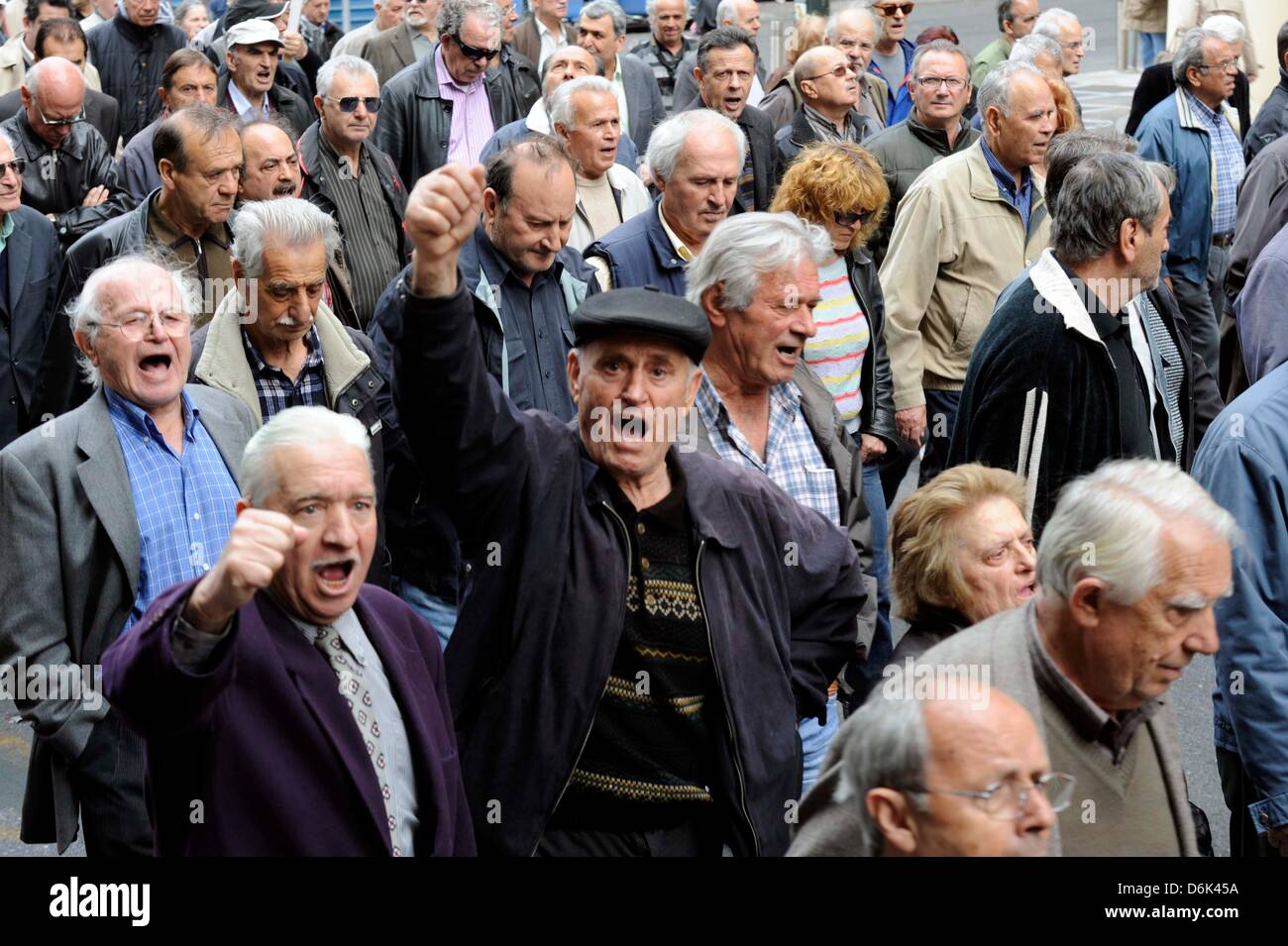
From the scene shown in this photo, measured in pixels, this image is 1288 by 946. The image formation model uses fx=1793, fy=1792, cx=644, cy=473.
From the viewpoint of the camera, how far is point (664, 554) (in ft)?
12.3

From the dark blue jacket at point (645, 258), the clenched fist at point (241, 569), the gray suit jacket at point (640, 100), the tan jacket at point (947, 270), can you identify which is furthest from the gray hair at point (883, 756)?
the gray suit jacket at point (640, 100)

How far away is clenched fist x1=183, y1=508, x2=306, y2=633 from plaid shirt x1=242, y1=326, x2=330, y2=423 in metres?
2.50

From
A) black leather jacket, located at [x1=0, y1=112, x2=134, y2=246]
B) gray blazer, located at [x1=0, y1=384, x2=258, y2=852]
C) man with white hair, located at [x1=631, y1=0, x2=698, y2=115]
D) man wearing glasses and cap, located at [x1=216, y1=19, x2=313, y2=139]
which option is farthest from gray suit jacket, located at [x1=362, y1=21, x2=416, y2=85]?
gray blazer, located at [x1=0, y1=384, x2=258, y2=852]

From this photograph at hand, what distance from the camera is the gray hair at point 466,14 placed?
31.9 feet

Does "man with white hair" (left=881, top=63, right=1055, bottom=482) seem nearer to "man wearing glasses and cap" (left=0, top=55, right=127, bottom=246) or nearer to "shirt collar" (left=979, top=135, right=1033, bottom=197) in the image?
"shirt collar" (left=979, top=135, right=1033, bottom=197)

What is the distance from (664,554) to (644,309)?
0.52 m

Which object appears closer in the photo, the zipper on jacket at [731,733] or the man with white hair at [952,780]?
the man with white hair at [952,780]

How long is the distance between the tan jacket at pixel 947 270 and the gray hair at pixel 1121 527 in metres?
3.68

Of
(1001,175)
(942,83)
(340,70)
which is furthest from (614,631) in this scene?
(942,83)

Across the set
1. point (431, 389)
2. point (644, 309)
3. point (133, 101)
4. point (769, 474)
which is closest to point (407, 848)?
point (431, 389)

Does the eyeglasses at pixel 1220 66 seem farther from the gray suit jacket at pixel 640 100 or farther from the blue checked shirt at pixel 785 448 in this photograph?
the blue checked shirt at pixel 785 448

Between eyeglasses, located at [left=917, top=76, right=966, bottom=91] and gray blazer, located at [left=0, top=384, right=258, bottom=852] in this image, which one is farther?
eyeglasses, located at [left=917, top=76, right=966, bottom=91]

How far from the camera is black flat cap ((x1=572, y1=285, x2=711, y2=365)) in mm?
3719
